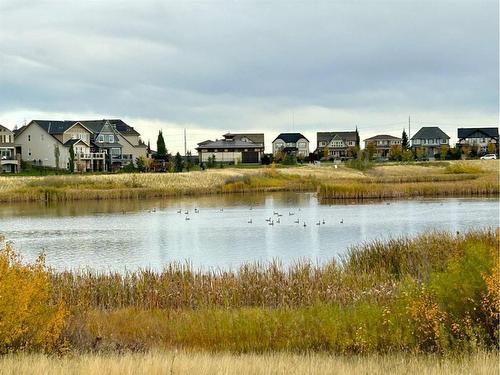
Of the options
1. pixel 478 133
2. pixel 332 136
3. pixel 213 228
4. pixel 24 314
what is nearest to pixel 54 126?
pixel 213 228

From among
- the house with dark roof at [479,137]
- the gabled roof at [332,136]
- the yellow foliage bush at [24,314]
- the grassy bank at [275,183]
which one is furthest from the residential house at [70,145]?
the yellow foliage bush at [24,314]

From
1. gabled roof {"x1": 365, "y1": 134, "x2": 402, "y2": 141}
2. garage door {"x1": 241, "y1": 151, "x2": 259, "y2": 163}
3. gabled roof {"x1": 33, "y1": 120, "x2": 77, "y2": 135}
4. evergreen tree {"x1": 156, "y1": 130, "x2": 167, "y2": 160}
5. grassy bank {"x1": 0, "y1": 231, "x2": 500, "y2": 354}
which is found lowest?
grassy bank {"x1": 0, "y1": 231, "x2": 500, "y2": 354}

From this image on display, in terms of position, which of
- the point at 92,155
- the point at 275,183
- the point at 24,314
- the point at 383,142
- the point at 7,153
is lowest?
the point at 275,183

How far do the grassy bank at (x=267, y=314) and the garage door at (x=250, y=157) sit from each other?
11201 centimetres

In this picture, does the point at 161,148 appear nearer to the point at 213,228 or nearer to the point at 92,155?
the point at 92,155

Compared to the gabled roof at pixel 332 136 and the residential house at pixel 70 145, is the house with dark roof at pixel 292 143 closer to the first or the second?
the gabled roof at pixel 332 136

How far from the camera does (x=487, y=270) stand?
456 inches

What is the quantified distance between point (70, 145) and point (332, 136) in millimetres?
73745

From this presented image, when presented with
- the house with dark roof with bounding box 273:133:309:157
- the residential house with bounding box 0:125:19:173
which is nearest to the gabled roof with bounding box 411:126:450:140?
the house with dark roof with bounding box 273:133:309:157

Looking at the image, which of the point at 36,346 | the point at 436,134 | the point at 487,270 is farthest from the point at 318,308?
the point at 436,134

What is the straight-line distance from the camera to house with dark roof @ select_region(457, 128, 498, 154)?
462 feet

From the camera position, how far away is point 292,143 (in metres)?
155

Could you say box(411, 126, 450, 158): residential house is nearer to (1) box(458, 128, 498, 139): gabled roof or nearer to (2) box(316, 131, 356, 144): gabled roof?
(1) box(458, 128, 498, 139): gabled roof

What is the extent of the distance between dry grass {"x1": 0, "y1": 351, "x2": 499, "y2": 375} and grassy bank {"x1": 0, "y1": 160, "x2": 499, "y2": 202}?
50827 mm
